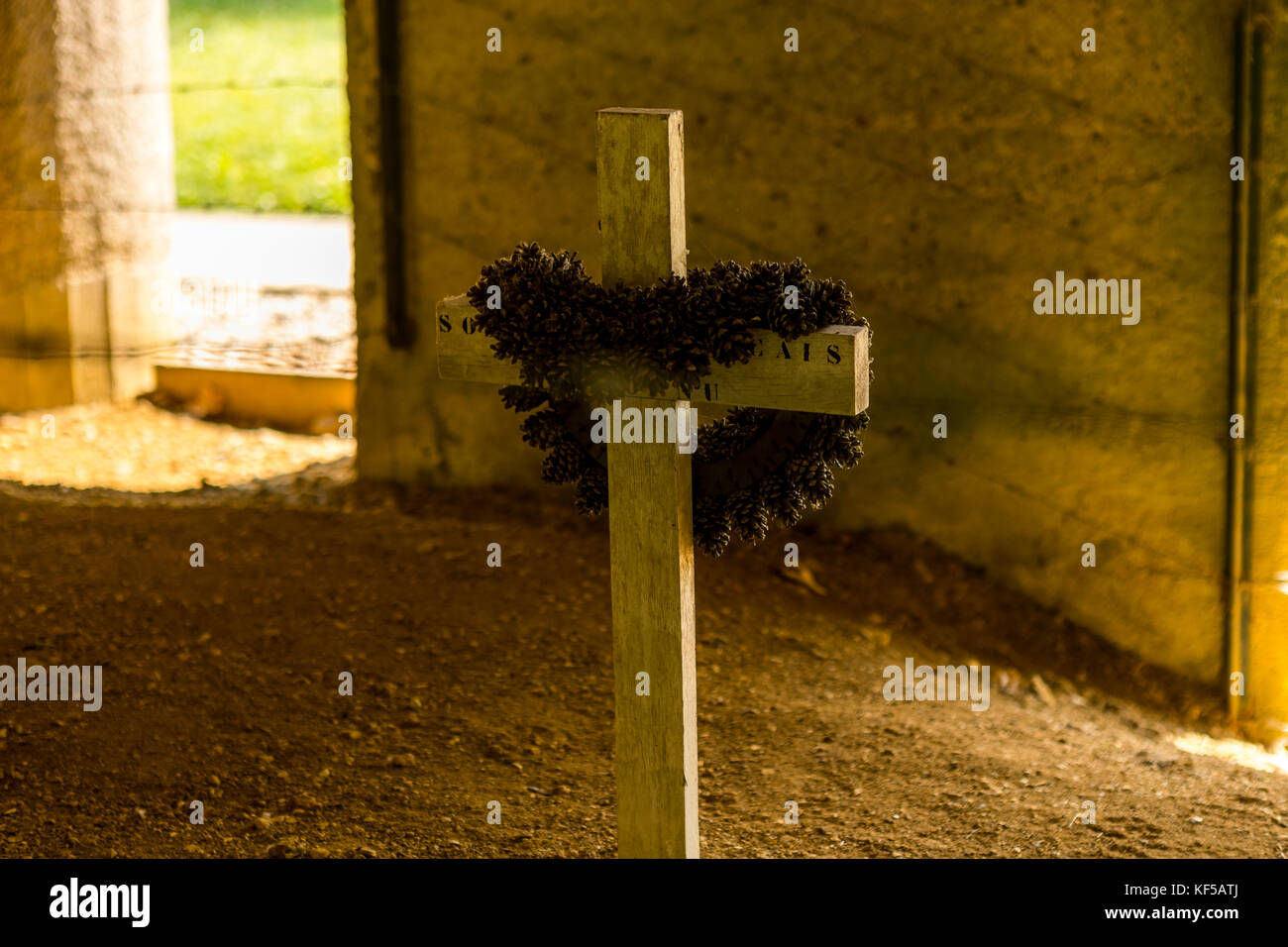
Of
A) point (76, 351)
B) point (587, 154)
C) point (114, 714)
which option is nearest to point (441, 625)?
point (114, 714)

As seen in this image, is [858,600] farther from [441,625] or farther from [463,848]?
[463,848]

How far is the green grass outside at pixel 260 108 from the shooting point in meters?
13.9

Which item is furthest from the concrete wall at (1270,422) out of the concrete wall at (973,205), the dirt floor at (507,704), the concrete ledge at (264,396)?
the concrete ledge at (264,396)

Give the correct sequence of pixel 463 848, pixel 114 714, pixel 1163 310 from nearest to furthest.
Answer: pixel 463 848
pixel 114 714
pixel 1163 310

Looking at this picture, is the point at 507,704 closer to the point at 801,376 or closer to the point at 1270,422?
the point at 801,376

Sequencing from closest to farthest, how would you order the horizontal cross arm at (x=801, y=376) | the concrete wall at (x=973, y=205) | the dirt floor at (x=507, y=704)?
the horizontal cross arm at (x=801, y=376) → the dirt floor at (x=507, y=704) → the concrete wall at (x=973, y=205)

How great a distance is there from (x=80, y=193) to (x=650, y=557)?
5.83 meters

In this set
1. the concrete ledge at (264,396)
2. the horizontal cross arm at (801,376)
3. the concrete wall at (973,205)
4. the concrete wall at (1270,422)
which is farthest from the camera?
the concrete ledge at (264,396)

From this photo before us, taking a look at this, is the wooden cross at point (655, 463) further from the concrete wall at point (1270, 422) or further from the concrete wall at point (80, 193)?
the concrete wall at point (80, 193)

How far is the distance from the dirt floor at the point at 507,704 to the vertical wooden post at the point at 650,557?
26.9 inches

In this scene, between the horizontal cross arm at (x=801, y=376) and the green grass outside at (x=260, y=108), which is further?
the green grass outside at (x=260, y=108)

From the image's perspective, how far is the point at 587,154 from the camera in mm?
6340

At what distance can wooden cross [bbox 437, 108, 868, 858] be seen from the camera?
3.22 meters

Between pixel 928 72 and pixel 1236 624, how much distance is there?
2372 millimetres
